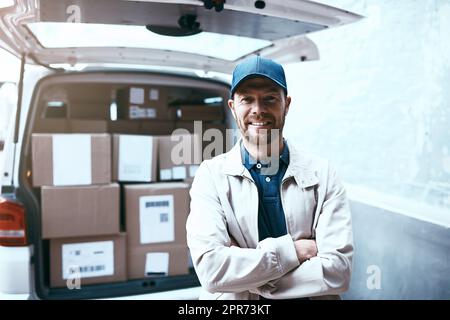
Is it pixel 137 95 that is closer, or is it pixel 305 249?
pixel 305 249

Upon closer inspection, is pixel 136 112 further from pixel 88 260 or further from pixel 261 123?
pixel 261 123

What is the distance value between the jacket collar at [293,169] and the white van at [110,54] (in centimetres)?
51

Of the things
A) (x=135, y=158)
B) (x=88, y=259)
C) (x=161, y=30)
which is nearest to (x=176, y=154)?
(x=135, y=158)

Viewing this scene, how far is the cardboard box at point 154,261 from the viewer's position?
6.59 ft

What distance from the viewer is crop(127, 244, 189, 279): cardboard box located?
201 cm

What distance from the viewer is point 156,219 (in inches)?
78.6

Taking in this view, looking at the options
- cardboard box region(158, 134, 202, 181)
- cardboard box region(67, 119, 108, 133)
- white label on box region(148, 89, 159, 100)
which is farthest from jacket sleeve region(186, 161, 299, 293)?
white label on box region(148, 89, 159, 100)

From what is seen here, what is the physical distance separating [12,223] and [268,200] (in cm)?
117

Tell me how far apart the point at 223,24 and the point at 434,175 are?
41.7 inches

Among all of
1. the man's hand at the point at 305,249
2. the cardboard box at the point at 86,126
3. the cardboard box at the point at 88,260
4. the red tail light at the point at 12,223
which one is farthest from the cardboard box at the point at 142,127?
the man's hand at the point at 305,249

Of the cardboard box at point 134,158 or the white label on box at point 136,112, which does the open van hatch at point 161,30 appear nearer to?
the cardboard box at point 134,158

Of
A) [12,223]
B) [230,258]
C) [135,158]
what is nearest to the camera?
[230,258]

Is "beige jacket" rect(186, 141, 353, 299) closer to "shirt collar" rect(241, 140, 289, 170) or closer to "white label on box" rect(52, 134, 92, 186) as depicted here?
"shirt collar" rect(241, 140, 289, 170)
